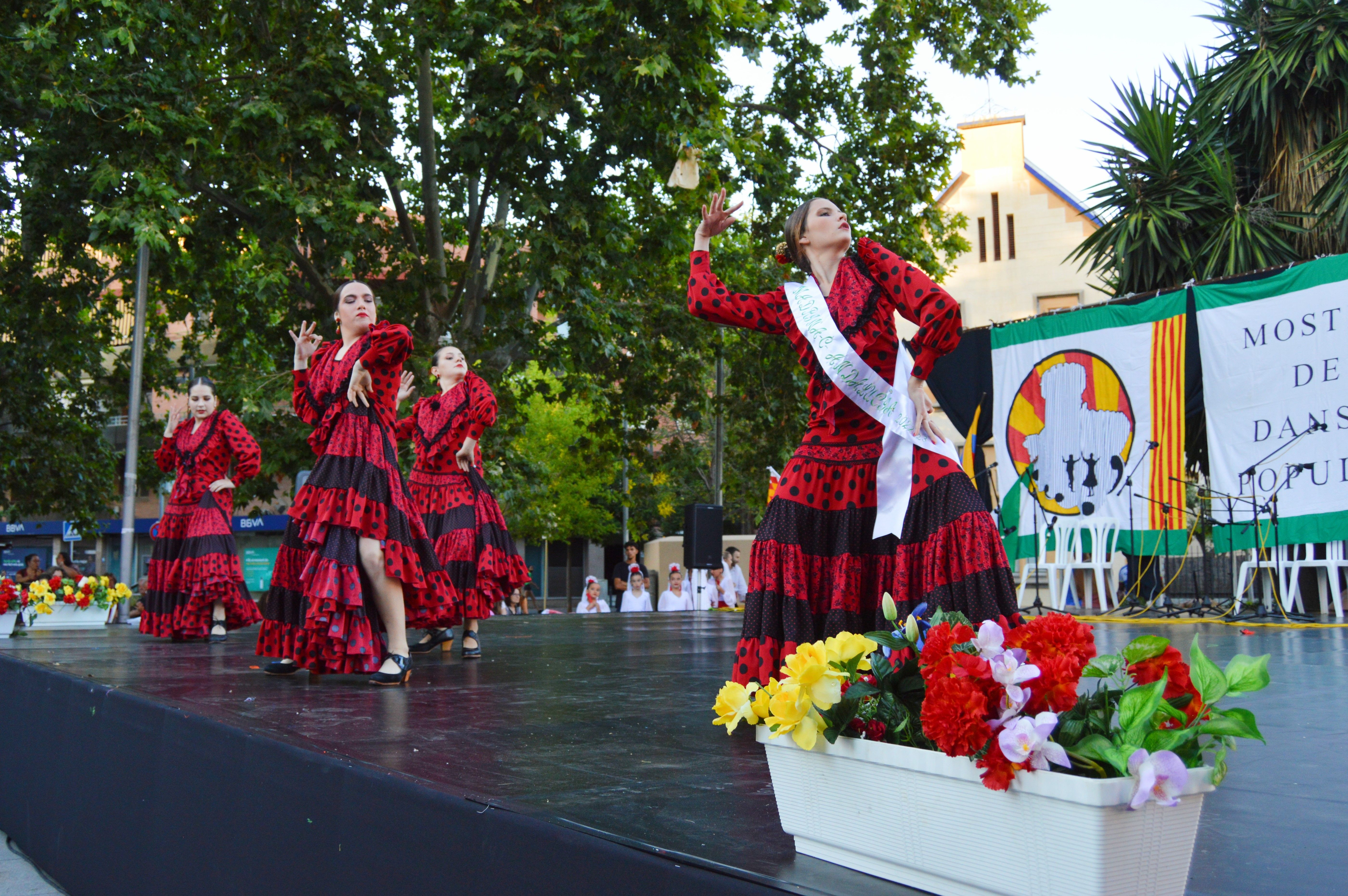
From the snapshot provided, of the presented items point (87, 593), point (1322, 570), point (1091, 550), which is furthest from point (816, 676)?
point (1091, 550)

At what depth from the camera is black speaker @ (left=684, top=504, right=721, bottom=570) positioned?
14.0m

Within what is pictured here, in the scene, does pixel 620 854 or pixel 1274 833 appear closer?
pixel 620 854

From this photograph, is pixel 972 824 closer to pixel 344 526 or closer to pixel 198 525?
pixel 344 526

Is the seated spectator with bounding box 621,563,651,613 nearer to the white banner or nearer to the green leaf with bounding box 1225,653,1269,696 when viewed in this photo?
the white banner

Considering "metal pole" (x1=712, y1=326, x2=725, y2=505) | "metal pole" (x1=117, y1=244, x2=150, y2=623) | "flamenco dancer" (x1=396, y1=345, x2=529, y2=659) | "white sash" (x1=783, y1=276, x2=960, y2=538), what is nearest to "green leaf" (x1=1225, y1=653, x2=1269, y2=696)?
"white sash" (x1=783, y1=276, x2=960, y2=538)

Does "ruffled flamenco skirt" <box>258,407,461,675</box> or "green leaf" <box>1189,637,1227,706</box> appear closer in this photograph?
"green leaf" <box>1189,637,1227,706</box>

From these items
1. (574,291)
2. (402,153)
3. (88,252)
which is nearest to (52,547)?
(88,252)

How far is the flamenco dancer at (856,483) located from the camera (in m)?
2.88

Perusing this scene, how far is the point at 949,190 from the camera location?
28688 millimetres

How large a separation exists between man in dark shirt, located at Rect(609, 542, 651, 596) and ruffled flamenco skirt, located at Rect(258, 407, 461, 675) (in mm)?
10268

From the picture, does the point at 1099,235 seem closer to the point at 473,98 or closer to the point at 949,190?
the point at 473,98

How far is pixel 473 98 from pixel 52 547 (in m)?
26.7

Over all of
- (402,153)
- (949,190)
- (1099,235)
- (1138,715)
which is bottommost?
(1138,715)

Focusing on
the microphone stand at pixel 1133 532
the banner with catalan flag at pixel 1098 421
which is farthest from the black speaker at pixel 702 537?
the microphone stand at pixel 1133 532
